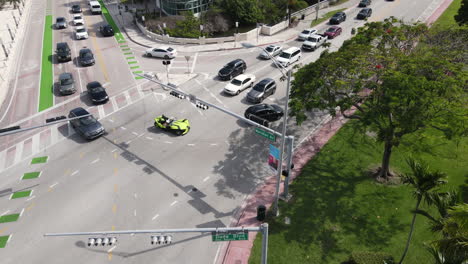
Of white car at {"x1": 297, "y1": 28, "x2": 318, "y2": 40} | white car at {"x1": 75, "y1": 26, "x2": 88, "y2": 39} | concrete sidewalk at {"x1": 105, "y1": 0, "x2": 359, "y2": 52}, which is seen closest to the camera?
concrete sidewalk at {"x1": 105, "y1": 0, "x2": 359, "y2": 52}

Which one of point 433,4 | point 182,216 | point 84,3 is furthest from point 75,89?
point 433,4

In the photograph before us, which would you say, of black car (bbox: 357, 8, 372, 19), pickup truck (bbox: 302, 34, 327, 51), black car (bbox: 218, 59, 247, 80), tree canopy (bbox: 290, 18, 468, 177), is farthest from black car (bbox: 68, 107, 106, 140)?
black car (bbox: 357, 8, 372, 19)

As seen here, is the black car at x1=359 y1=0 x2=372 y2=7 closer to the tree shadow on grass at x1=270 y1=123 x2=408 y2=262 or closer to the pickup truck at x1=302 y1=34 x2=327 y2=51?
the pickup truck at x1=302 y1=34 x2=327 y2=51

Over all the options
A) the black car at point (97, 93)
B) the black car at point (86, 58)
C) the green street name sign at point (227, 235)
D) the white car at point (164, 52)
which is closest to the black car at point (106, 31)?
the black car at point (86, 58)

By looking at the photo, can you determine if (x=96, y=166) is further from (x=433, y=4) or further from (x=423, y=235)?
(x=433, y=4)

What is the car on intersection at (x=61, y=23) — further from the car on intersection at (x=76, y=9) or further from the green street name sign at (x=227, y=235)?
the green street name sign at (x=227, y=235)

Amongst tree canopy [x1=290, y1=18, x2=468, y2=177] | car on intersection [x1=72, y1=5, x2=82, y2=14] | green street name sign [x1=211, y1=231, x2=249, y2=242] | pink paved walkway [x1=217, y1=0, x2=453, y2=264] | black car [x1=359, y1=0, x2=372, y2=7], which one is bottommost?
pink paved walkway [x1=217, y1=0, x2=453, y2=264]
